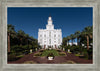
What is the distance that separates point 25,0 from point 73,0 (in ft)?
8.52

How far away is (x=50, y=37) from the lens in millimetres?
29828

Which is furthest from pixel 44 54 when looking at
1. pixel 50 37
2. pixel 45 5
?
pixel 50 37

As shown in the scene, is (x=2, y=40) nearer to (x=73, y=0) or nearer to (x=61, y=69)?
(x=61, y=69)

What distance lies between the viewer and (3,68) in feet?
15.2

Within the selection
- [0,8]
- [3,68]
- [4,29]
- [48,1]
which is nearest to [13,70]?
[3,68]

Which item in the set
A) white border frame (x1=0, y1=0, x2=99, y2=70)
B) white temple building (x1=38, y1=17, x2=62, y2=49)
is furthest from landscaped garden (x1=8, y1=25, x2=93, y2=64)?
white temple building (x1=38, y1=17, x2=62, y2=49)

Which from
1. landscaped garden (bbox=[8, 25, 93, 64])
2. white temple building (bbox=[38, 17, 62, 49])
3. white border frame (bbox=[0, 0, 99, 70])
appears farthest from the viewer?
white temple building (bbox=[38, 17, 62, 49])

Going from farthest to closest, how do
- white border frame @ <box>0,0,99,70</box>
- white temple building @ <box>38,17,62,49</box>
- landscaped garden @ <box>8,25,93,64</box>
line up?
white temple building @ <box>38,17,62,49</box> → landscaped garden @ <box>8,25,93,64</box> → white border frame @ <box>0,0,99,70</box>

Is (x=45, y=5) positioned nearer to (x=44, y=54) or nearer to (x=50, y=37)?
(x=44, y=54)

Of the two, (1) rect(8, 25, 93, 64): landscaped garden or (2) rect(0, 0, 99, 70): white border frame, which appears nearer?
(2) rect(0, 0, 99, 70): white border frame

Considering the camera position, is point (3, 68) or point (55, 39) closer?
point (3, 68)

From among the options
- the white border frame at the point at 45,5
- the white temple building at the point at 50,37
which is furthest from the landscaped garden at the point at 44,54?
the white temple building at the point at 50,37

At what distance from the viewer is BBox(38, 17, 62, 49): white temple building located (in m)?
29.4

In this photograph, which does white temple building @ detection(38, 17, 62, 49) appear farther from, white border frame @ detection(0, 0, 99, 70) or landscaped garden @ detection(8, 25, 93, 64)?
white border frame @ detection(0, 0, 99, 70)
